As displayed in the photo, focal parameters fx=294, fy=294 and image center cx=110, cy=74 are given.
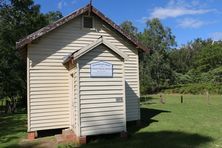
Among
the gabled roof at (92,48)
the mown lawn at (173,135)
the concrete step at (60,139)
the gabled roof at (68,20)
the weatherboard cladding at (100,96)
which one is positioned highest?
the gabled roof at (68,20)

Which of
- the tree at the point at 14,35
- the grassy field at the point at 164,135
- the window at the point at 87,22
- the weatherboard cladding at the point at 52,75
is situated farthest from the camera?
the tree at the point at 14,35

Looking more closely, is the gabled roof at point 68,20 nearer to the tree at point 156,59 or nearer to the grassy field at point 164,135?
the grassy field at point 164,135

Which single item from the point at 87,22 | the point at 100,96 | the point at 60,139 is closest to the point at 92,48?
the point at 100,96

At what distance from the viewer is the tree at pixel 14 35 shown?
25719 millimetres

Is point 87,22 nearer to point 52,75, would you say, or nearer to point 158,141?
point 52,75

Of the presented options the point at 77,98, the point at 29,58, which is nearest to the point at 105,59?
the point at 77,98

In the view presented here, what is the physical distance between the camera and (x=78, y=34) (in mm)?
12594

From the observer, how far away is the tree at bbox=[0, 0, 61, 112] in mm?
25719

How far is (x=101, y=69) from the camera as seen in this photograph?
34.1 ft

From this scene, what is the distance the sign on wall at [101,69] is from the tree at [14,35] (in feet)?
55.0

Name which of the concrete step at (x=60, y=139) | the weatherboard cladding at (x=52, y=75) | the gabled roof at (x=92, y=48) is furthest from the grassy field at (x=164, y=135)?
the gabled roof at (x=92, y=48)

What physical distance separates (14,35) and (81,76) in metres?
17.9

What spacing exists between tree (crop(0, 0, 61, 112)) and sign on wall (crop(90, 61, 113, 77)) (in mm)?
16754

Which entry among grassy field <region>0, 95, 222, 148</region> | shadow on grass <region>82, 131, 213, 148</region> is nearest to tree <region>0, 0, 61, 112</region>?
grassy field <region>0, 95, 222, 148</region>
